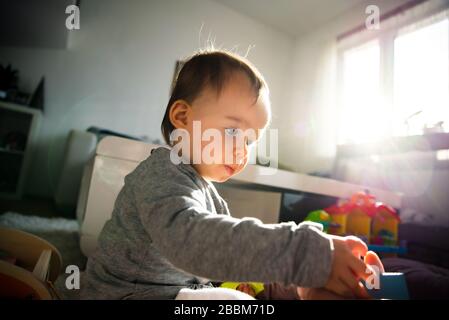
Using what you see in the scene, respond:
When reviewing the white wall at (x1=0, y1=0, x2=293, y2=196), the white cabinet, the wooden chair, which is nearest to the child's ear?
the wooden chair

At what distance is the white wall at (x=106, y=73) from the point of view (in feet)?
6.45

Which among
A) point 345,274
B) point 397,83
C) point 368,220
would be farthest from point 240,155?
point 397,83

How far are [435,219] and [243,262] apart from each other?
1.51 m

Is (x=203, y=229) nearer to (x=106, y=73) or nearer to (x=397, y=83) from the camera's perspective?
(x=397, y=83)

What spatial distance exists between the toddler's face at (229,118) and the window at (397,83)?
0.87 metres

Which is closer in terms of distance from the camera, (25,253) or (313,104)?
(25,253)

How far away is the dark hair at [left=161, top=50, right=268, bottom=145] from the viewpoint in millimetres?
436

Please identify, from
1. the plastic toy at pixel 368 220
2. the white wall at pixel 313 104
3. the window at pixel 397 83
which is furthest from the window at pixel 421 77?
the white wall at pixel 313 104

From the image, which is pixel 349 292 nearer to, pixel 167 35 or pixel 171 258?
pixel 171 258

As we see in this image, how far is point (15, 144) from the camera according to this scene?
1.82m

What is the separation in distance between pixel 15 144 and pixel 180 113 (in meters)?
1.81

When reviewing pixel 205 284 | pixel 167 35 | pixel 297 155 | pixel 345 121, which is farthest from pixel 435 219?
pixel 167 35

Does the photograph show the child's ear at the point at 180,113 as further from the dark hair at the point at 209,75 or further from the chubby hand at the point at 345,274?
the chubby hand at the point at 345,274

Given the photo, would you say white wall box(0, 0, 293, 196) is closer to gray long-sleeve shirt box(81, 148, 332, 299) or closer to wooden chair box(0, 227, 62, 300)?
wooden chair box(0, 227, 62, 300)
